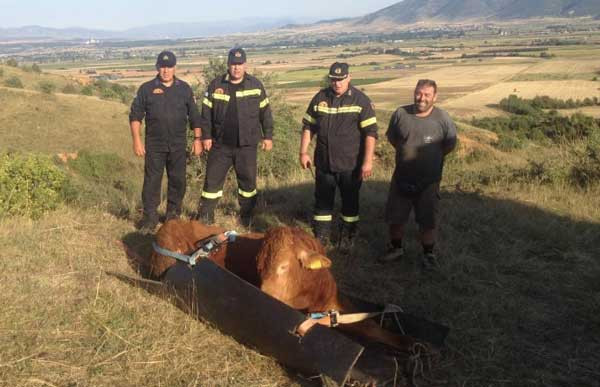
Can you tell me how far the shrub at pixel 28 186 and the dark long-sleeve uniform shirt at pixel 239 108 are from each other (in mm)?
2754

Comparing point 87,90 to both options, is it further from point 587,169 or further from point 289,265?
point 289,265

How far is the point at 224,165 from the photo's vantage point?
6.34m

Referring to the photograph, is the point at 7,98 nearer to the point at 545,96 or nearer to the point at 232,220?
the point at 232,220

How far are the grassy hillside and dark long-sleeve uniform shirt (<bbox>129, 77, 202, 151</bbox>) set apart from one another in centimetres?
122

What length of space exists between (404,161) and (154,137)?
3057 mm

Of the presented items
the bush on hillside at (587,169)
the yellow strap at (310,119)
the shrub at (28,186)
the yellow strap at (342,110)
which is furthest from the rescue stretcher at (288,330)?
the bush on hillside at (587,169)

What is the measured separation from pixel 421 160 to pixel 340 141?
3.05 feet

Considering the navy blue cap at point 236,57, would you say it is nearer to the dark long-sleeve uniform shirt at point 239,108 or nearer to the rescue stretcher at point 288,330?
the dark long-sleeve uniform shirt at point 239,108

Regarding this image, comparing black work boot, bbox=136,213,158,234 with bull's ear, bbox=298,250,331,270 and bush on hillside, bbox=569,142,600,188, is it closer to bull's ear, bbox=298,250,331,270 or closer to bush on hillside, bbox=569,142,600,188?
bull's ear, bbox=298,250,331,270

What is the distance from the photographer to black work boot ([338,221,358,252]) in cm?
606

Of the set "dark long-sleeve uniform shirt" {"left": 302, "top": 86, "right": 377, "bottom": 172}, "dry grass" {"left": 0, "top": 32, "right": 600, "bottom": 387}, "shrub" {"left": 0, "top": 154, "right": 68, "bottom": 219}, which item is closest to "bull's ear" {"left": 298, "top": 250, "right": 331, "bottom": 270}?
"dry grass" {"left": 0, "top": 32, "right": 600, "bottom": 387}

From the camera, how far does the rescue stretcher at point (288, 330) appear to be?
3121mm

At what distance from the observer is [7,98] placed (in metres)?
34.6

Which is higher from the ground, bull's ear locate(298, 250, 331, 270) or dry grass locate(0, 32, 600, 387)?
bull's ear locate(298, 250, 331, 270)
